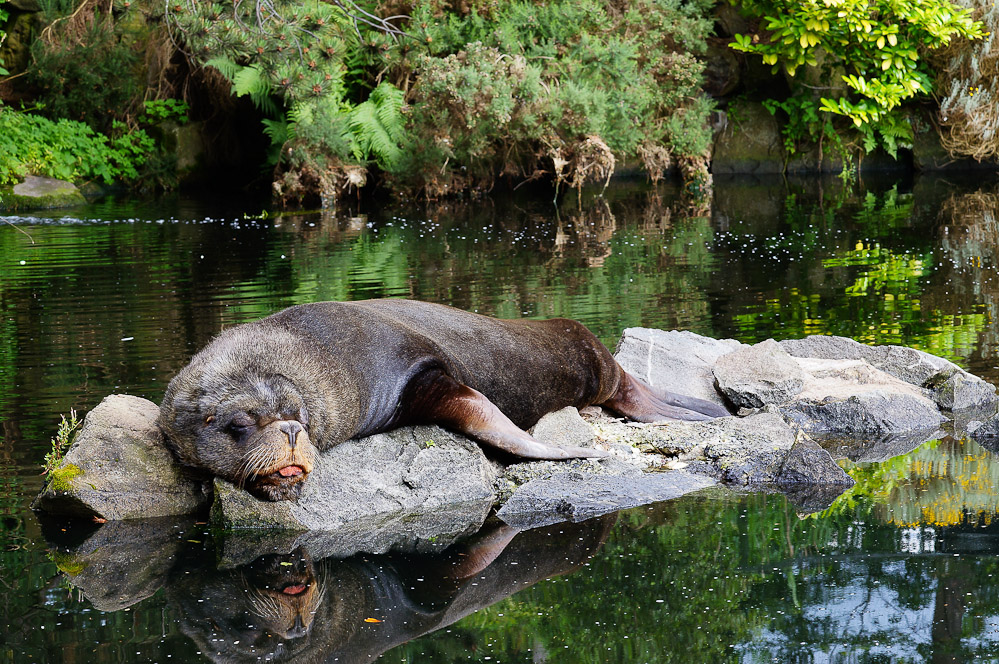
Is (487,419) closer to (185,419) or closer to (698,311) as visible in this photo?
(185,419)

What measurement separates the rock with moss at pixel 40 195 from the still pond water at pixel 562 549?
10.3 metres

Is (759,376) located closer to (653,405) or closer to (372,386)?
(653,405)

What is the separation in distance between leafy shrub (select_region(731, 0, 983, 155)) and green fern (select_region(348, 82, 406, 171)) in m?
7.83

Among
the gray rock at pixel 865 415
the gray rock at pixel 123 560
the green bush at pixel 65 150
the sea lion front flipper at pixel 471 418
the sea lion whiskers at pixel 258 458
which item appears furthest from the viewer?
the green bush at pixel 65 150

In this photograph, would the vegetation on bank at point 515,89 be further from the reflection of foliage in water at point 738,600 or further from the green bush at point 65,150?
the reflection of foliage in water at point 738,600

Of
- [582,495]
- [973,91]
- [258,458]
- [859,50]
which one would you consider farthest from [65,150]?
[582,495]

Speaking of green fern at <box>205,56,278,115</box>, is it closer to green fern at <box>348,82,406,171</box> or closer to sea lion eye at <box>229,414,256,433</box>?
green fern at <box>348,82,406,171</box>

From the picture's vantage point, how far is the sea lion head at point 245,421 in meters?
5.29

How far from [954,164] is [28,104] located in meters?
22.1

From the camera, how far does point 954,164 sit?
1019 inches

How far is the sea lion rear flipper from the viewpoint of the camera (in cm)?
720

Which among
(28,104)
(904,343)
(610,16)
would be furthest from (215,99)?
(904,343)

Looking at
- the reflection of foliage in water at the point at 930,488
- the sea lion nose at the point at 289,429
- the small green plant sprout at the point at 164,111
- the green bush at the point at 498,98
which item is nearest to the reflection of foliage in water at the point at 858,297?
the reflection of foliage in water at the point at 930,488

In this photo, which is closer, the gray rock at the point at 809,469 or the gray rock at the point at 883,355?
the gray rock at the point at 809,469
